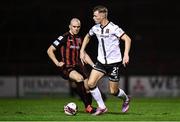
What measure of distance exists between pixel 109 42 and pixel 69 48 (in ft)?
3.21

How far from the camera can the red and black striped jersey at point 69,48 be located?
40.5 ft

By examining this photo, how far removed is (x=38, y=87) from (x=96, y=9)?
A: 15.1 metres

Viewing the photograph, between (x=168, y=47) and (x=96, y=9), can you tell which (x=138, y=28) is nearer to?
(x=168, y=47)

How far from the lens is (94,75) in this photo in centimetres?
1188

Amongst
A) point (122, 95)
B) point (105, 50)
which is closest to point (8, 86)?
point (122, 95)

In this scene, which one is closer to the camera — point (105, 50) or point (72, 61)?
point (105, 50)

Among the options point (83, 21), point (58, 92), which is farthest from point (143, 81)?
point (83, 21)

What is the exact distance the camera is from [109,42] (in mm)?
11789

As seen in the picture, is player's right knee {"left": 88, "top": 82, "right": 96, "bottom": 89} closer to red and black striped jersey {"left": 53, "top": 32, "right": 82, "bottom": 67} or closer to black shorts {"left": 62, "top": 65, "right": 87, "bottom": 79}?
black shorts {"left": 62, "top": 65, "right": 87, "bottom": 79}

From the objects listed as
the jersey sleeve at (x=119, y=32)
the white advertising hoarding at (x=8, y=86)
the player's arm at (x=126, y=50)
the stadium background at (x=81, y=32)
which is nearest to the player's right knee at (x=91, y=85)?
the player's arm at (x=126, y=50)

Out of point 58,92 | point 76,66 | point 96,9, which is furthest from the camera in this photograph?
point 58,92

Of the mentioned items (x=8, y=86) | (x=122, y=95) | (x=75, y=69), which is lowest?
(x=8, y=86)

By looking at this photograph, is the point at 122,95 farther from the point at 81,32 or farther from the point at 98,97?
the point at 81,32

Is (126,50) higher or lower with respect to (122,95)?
higher
